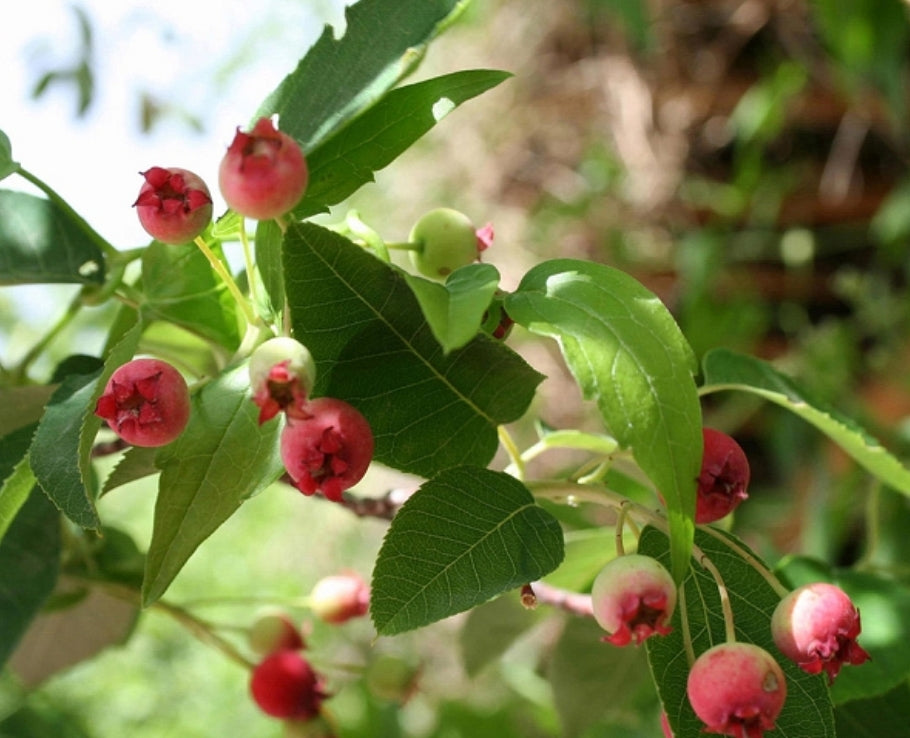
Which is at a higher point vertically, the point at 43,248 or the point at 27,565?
the point at 43,248

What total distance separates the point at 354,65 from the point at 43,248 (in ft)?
0.84

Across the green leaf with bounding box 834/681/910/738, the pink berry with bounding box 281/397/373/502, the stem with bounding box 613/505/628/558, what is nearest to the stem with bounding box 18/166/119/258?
the pink berry with bounding box 281/397/373/502

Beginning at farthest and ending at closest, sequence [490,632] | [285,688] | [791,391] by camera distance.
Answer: [490,632] → [285,688] → [791,391]

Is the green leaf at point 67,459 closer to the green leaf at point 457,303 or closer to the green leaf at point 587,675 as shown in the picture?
the green leaf at point 457,303

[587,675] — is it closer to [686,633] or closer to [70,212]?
[686,633]

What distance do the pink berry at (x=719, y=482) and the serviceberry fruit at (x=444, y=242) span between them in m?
0.15

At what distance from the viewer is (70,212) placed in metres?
0.58

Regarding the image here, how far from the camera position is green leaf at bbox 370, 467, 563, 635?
1.46 feet

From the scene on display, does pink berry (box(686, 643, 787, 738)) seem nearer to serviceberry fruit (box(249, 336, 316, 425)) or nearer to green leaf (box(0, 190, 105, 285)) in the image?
serviceberry fruit (box(249, 336, 316, 425))

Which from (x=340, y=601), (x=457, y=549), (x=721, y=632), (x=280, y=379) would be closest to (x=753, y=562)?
(x=721, y=632)

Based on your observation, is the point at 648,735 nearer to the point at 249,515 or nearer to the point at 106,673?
the point at 106,673

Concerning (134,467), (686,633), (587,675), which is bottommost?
(587,675)

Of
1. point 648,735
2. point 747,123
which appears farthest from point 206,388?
point 747,123

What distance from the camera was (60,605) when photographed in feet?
2.57
